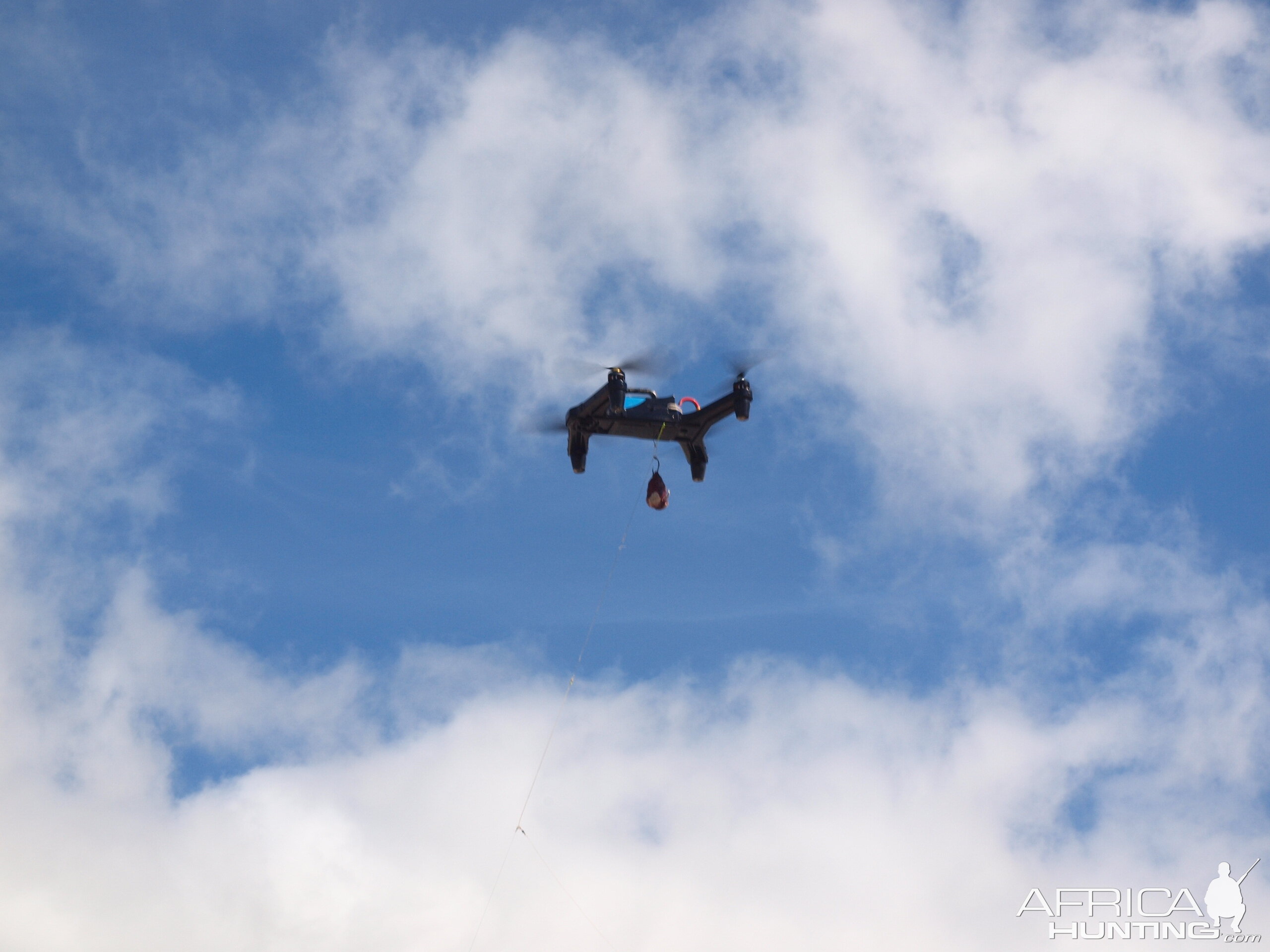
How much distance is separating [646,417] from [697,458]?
3.89 m

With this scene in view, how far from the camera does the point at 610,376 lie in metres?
50.3

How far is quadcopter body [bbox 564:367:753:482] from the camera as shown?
5166cm

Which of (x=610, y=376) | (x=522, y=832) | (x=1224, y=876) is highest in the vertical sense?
(x=610, y=376)

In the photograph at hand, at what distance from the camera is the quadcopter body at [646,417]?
169ft

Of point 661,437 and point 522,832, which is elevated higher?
point 661,437

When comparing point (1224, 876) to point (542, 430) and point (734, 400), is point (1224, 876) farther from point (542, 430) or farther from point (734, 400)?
point (542, 430)

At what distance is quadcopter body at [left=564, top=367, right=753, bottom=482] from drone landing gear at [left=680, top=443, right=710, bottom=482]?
49 cm

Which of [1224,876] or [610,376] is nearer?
[610,376]

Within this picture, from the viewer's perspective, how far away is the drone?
51562 mm

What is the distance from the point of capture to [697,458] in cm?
→ 5462

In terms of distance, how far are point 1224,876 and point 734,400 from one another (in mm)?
31234

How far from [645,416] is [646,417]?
1.2 inches

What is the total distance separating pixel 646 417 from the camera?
171 feet

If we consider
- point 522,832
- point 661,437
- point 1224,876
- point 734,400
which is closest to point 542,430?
point 661,437
